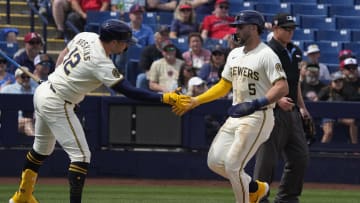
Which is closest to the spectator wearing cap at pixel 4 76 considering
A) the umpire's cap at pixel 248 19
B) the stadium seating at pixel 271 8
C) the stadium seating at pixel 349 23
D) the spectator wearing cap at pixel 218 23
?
the spectator wearing cap at pixel 218 23

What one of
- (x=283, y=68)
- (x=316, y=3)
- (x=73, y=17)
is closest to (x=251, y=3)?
(x=316, y=3)

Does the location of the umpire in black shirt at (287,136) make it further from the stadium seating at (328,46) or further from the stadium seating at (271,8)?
the stadium seating at (271,8)

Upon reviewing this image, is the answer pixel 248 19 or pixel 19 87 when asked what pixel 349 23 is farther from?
pixel 248 19

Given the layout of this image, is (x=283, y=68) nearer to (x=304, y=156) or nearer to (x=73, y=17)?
(x=304, y=156)

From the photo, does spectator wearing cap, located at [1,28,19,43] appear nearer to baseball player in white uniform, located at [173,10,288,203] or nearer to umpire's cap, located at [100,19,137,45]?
umpire's cap, located at [100,19,137,45]

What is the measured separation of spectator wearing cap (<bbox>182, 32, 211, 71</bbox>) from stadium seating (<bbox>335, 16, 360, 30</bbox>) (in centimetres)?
374

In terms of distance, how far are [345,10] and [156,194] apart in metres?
8.01

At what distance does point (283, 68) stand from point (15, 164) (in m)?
5.49

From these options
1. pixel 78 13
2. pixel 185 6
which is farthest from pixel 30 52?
pixel 185 6

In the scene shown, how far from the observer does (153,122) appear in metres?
13.9

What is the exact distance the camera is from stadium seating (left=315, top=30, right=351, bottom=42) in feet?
57.9

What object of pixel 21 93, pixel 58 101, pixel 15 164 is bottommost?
pixel 15 164

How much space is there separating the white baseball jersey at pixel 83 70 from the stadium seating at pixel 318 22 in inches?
384

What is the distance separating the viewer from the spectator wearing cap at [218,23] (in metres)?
16.6
